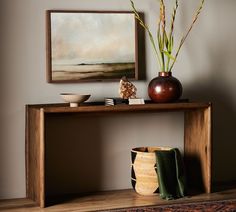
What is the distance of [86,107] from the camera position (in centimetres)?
353

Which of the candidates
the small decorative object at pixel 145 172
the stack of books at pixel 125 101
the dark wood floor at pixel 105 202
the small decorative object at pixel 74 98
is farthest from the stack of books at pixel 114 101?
the dark wood floor at pixel 105 202

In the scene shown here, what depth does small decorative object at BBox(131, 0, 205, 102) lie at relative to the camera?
12.3 ft

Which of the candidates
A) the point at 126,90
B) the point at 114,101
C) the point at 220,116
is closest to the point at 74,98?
the point at 114,101

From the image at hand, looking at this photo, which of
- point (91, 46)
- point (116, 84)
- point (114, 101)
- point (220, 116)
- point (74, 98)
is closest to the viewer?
point (74, 98)

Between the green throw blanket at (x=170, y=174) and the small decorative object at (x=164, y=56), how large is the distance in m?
0.38

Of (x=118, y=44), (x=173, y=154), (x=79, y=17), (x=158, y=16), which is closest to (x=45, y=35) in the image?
(x=79, y=17)

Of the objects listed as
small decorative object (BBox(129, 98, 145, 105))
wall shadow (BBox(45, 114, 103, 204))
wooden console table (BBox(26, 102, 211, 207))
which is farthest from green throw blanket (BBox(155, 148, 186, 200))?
wall shadow (BBox(45, 114, 103, 204))

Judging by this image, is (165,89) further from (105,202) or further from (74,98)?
(105,202)

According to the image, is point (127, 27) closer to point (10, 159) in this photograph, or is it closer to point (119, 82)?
point (119, 82)

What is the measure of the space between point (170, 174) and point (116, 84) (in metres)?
0.76

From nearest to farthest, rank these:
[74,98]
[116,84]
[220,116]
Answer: [74,98] < [116,84] < [220,116]

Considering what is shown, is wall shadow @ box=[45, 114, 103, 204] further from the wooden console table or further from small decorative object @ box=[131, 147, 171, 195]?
small decorative object @ box=[131, 147, 171, 195]

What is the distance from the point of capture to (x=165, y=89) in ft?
12.3

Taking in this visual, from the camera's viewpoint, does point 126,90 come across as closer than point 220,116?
Yes
